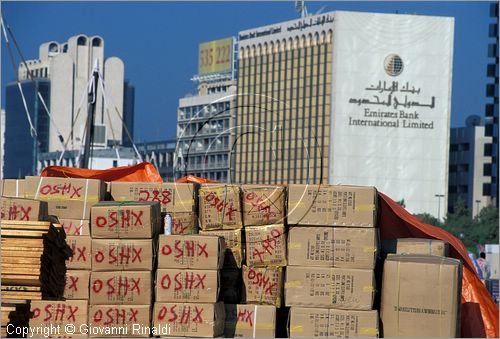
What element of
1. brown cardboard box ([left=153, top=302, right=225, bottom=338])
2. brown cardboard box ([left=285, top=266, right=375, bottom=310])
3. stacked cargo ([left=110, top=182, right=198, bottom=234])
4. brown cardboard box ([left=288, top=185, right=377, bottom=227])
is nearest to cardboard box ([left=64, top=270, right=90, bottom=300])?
brown cardboard box ([left=153, top=302, right=225, bottom=338])

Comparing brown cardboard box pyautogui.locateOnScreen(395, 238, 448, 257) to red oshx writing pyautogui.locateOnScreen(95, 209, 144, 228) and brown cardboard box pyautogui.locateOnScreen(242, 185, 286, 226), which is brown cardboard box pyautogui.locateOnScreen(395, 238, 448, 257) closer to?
brown cardboard box pyautogui.locateOnScreen(242, 185, 286, 226)

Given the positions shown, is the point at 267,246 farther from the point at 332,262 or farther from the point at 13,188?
the point at 13,188

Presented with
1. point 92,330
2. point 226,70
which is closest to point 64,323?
point 92,330

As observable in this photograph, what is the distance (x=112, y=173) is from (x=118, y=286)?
3.46 m

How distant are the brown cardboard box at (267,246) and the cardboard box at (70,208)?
1941 mm

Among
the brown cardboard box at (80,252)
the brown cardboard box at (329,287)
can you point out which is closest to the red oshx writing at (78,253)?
the brown cardboard box at (80,252)

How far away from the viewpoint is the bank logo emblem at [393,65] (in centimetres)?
15538

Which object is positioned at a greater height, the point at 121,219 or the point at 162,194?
the point at 162,194

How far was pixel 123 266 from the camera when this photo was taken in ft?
51.4

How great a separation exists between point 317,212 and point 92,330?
291 centimetres

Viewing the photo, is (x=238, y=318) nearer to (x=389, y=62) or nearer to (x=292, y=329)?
(x=292, y=329)

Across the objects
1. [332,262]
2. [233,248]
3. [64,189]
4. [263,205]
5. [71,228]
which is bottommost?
[332,262]

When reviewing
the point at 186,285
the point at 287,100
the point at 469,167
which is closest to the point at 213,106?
the point at 287,100

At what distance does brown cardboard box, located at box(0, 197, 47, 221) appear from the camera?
1558 centimetres
